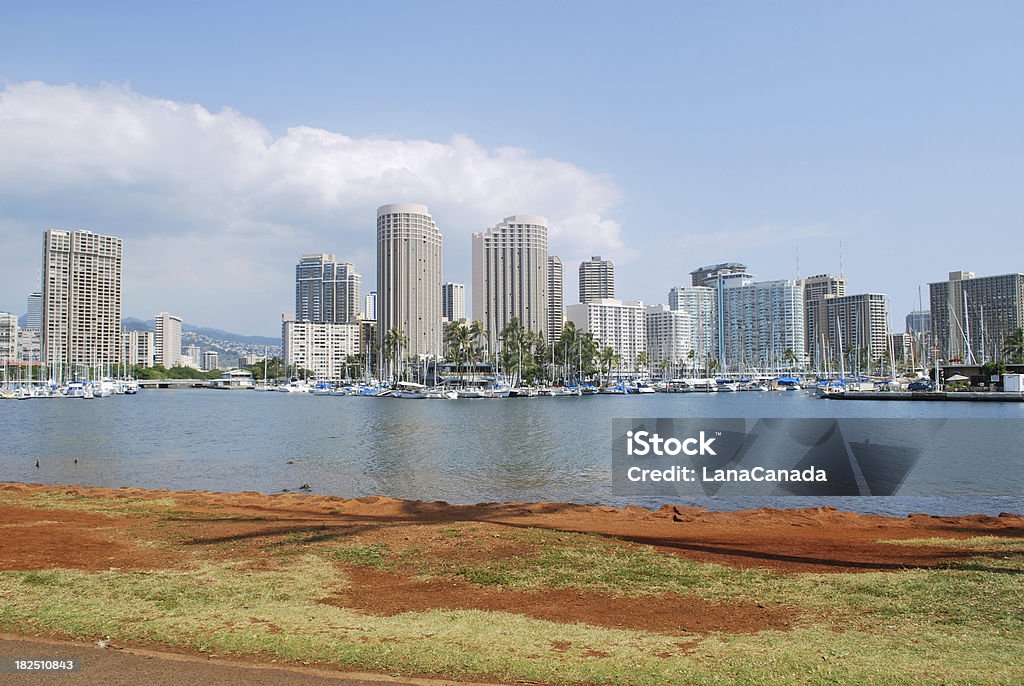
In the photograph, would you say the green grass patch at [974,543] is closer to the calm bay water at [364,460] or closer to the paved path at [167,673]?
the calm bay water at [364,460]

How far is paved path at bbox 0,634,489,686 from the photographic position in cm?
691

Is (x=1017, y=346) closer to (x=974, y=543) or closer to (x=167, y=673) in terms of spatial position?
(x=974, y=543)

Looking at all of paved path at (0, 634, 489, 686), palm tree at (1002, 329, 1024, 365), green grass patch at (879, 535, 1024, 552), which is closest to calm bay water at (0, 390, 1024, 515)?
green grass patch at (879, 535, 1024, 552)

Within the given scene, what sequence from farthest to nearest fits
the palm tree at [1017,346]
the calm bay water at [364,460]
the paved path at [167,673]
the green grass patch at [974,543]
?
the palm tree at [1017,346]
the calm bay water at [364,460]
the green grass patch at [974,543]
the paved path at [167,673]

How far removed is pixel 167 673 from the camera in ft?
23.4

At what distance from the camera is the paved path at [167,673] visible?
6.91 m

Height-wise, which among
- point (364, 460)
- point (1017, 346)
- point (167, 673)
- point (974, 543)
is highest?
point (1017, 346)

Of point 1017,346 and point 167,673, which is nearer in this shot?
point 167,673

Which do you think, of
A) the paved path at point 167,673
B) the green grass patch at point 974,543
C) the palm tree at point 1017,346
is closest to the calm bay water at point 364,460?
the green grass patch at point 974,543

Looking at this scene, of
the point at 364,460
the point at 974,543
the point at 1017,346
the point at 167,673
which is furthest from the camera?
the point at 1017,346

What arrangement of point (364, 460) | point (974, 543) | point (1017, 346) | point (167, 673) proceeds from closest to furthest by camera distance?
point (167, 673), point (974, 543), point (364, 460), point (1017, 346)

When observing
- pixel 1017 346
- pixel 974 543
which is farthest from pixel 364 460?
pixel 1017 346

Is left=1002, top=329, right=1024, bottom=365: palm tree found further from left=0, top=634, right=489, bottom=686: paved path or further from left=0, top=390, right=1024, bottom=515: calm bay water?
left=0, top=634, right=489, bottom=686: paved path

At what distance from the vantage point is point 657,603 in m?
10.0
